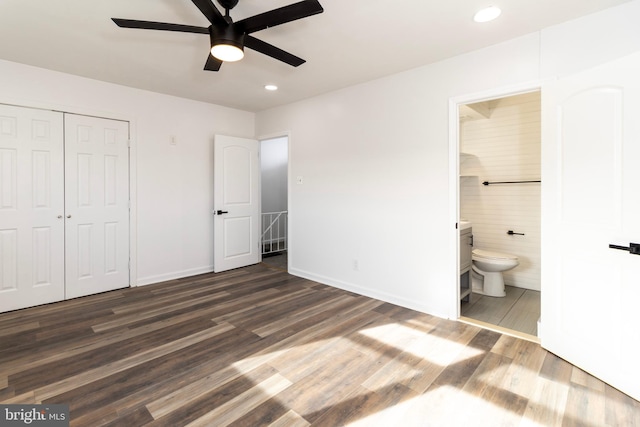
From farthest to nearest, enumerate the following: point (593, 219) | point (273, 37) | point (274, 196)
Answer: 1. point (274, 196)
2. point (273, 37)
3. point (593, 219)

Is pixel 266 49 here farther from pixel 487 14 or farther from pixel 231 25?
pixel 487 14

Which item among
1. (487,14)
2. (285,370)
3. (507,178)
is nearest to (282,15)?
(487,14)

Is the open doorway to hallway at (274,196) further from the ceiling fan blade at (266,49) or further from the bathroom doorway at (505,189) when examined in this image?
the ceiling fan blade at (266,49)

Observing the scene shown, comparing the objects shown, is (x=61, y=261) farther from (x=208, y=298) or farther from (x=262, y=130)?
(x=262, y=130)

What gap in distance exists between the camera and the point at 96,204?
3.71 metres

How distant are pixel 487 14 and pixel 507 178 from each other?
2411mm

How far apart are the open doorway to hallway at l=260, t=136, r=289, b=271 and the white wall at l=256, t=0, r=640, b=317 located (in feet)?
6.85

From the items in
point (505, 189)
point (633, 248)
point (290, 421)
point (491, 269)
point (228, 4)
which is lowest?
point (290, 421)

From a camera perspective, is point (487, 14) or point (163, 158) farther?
point (163, 158)

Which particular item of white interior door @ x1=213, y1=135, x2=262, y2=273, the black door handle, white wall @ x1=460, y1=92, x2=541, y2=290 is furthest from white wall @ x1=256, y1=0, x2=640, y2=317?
white wall @ x1=460, y1=92, x2=541, y2=290

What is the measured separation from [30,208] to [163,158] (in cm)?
150

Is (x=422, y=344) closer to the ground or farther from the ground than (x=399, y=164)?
closer to the ground

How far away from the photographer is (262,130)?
5.07 meters

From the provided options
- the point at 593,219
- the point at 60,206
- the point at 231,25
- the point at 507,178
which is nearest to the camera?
the point at 231,25
